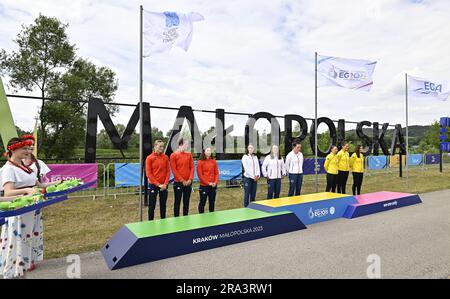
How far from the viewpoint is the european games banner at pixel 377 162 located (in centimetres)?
1680

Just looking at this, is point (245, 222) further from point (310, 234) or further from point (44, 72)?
point (44, 72)

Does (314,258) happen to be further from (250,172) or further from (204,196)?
(250,172)

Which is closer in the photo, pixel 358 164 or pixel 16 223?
pixel 16 223

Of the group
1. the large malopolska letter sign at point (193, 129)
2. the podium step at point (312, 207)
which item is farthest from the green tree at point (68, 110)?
the podium step at point (312, 207)

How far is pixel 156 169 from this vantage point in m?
5.29

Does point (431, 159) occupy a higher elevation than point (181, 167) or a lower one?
lower

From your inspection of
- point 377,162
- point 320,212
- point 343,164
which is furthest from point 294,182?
point 377,162

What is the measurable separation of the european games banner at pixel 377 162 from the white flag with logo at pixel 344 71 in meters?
9.15

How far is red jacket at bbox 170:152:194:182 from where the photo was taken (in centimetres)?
552

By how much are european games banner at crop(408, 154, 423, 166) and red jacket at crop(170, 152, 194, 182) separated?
21.1 metres

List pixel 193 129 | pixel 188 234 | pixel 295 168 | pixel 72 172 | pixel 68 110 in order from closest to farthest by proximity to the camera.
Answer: pixel 188 234 < pixel 295 168 < pixel 72 172 < pixel 193 129 < pixel 68 110

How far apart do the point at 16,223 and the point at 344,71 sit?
9436mm

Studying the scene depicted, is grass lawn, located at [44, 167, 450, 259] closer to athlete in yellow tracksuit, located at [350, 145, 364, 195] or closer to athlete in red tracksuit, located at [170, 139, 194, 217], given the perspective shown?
athlete in red tracksuit, located at [170, 139, 194, 217]
